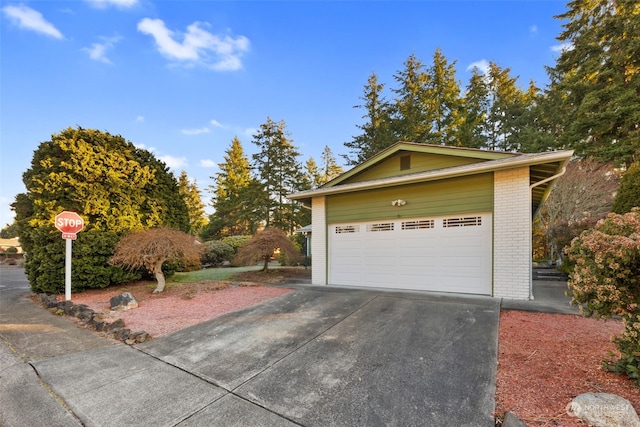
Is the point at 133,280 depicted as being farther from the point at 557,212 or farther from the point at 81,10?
the point at 557,212

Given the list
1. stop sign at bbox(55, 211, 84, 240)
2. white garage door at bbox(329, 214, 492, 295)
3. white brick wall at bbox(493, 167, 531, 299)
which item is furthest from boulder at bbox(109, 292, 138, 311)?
white brick wall at bbox(493, 167, 531, 299)

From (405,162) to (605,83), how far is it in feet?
42.8

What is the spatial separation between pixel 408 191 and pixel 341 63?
6.45m

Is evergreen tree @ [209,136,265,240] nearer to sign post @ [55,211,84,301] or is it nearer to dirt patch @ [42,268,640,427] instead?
dirt patch @ [42,268,640,427]

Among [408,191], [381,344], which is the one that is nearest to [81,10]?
[408,191]

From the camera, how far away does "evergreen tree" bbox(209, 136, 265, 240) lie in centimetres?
2448

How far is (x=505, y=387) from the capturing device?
281 cm

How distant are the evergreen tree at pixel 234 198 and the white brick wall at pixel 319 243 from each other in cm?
1568

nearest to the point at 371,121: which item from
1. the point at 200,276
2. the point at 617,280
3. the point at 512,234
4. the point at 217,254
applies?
the point at 217,254

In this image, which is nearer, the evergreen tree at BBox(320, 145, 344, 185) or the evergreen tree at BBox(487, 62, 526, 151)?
the evergreen tree at BBox(487, 62, 526, 151)

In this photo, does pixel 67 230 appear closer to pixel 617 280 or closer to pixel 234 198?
pixel 617 280

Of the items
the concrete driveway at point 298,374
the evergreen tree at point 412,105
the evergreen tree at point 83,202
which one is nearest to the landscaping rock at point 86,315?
the concrete driveway at point 298,374

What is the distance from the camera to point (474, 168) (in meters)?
6.68

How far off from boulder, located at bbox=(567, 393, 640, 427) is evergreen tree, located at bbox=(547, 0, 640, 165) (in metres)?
14.5
